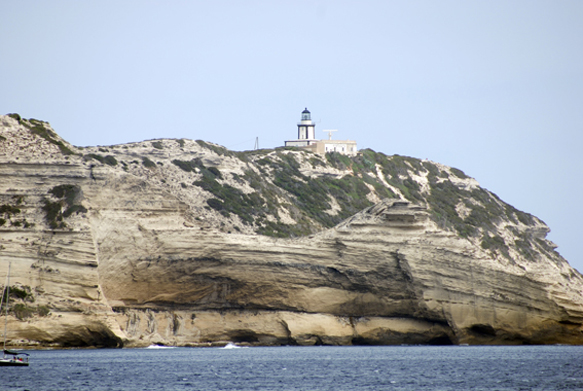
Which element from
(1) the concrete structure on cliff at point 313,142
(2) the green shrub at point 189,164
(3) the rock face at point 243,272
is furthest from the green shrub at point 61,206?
(1) the concrete structure on cliff at point 313,142

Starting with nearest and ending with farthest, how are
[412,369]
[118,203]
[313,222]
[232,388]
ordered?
1. [232,388]
2. [412,369]
3. [118,203]
4. [313,222]

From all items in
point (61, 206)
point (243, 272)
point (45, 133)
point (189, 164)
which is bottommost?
point (243, 272)

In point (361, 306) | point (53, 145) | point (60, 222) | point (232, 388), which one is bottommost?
point (232, 388)

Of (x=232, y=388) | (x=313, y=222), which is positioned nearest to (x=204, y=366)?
(x=232, y=388)

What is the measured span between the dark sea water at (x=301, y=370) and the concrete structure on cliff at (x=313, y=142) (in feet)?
155

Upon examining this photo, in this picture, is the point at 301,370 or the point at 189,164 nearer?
the point at 301,370

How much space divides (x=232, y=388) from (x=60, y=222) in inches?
692

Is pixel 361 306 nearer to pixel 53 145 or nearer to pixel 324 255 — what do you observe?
pixel 324 255

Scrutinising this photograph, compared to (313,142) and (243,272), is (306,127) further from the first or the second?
(243,272)

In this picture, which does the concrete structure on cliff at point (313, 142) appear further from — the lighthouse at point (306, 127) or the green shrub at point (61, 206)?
the green shrub at point (61, 206)

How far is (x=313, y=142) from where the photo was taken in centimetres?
10394

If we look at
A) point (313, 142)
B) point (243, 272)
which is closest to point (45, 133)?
point (243, 272)

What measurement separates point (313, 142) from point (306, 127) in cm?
375

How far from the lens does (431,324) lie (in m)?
51.2
